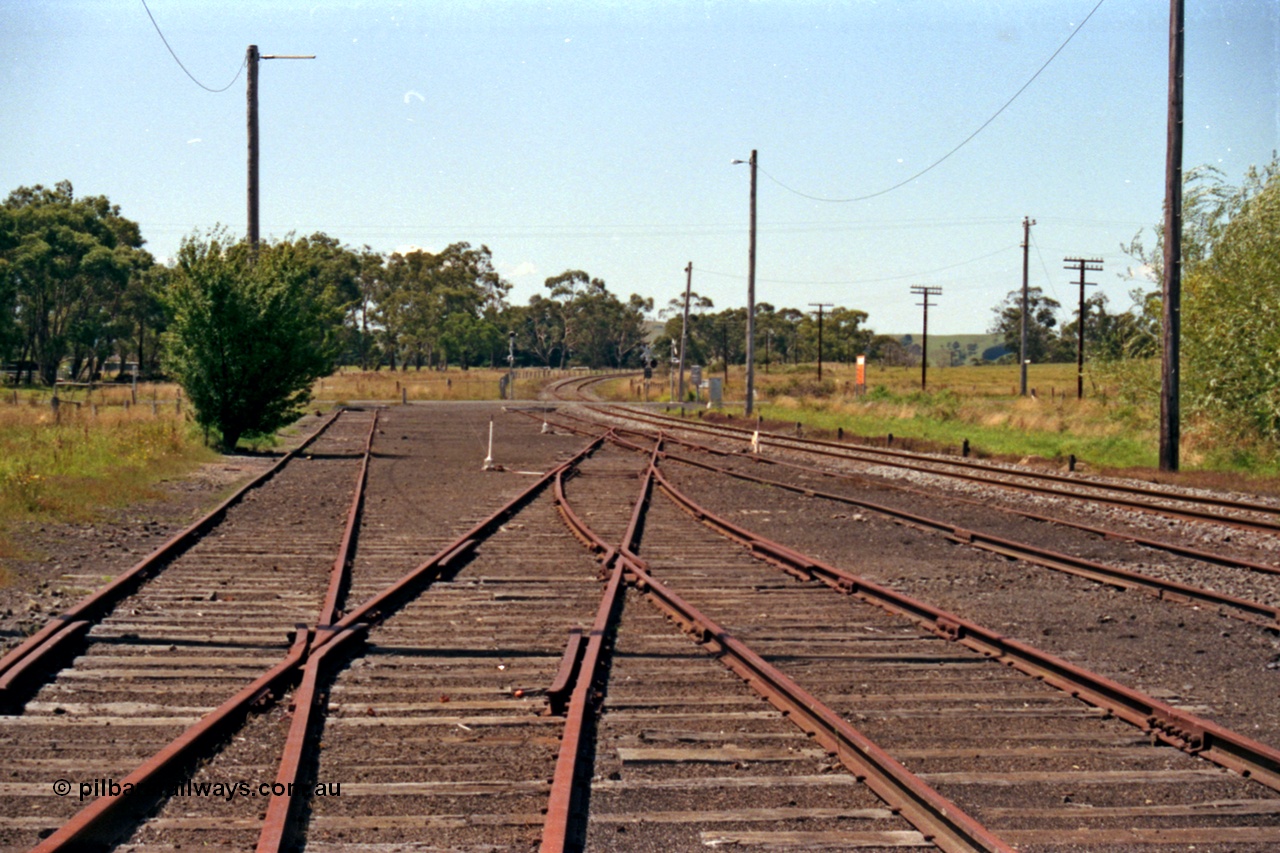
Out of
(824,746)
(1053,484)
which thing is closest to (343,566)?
(824,746)

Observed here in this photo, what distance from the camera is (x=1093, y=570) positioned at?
10.8 meters

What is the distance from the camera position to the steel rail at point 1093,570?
909 cm

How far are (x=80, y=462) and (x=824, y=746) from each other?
16802 millimetres

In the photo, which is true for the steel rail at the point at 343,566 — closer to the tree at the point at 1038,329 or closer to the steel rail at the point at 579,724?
the steel rail at the point at 579,724

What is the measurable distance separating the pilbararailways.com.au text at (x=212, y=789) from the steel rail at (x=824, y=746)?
98 cm

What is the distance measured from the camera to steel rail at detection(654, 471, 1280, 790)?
5272mm

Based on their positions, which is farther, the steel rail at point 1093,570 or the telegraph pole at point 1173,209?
the telegraph pole at point 1173,209

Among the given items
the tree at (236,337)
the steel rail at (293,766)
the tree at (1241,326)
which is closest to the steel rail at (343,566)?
the steel rail at (293,766)

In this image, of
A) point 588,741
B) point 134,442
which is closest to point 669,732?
point 588,741

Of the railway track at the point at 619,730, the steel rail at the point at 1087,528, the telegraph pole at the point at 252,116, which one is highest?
the telegraph pole at the point at 252,116

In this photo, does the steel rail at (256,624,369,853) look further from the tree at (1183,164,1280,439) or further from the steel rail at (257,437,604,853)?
the tree at (1183,164,1280,439)

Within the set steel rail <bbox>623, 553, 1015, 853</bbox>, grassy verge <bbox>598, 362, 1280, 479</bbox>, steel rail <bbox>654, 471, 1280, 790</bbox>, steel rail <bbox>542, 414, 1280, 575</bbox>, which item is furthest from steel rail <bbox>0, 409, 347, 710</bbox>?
grassy verge <bbox>598, 362, 1280, 479</bbox>

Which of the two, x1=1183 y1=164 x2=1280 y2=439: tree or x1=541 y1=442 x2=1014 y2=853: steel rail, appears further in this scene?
x1=1183 y1=164 x2=1280 y2=439: tree

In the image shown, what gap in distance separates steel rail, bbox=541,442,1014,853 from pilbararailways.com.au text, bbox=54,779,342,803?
981mm
